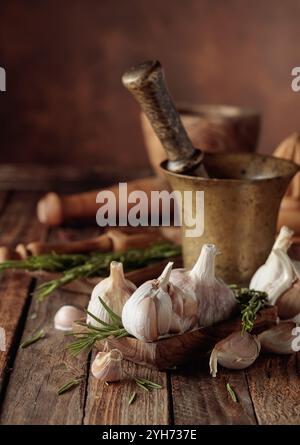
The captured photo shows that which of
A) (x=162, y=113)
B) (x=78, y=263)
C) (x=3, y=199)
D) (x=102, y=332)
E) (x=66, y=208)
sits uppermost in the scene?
(x=162, y=113)

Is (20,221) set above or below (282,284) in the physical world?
below

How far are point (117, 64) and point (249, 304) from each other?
138 cm

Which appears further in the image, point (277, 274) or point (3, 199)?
point (3, 199)

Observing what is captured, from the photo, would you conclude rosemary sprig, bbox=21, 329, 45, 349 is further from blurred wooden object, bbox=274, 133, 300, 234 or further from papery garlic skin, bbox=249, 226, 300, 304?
blurred wooden object, bbox=274, 133, 300, 234

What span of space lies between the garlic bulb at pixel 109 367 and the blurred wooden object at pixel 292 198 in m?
0.72

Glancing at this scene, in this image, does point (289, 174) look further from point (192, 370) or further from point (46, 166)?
point (46, 166)

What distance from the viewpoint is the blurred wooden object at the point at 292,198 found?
168 cm

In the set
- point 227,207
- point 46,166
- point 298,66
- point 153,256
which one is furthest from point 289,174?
point 46,166

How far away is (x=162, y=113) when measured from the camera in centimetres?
129

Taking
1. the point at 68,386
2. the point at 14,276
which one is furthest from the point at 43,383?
the point at 14,276

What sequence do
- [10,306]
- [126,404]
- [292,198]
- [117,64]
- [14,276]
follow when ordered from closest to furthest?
[126,404]
[10,306]
[14,276]
[292,198]
[117,64]

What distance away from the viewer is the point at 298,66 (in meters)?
2.33

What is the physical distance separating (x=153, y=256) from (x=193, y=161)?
0.73 ft

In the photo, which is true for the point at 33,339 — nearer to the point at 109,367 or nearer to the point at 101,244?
the point at 109,367
